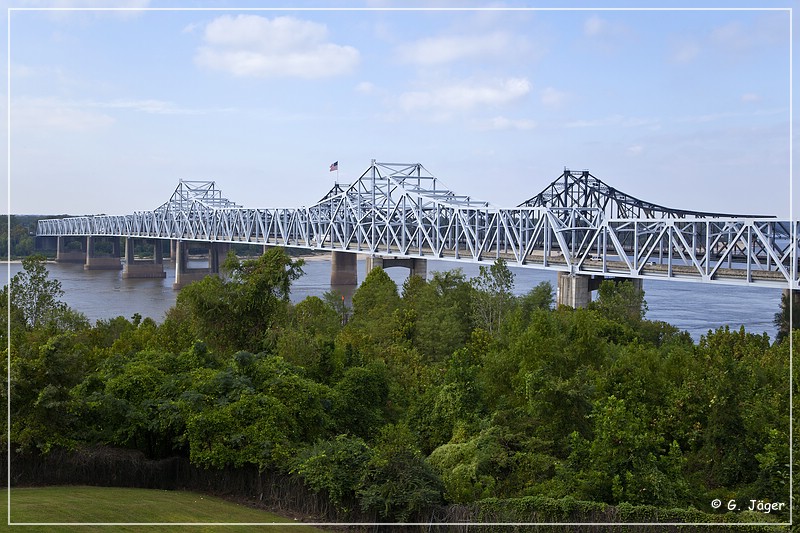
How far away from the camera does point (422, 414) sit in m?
20.3

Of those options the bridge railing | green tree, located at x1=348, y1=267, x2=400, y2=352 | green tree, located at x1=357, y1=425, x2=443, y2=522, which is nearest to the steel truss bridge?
the bridge railing

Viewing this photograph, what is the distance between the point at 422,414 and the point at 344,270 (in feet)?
210

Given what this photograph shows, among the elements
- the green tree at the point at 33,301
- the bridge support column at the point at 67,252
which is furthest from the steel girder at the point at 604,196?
the bridge support column at the point at 67,252

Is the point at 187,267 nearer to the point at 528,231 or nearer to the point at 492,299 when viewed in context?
the point at 528,231

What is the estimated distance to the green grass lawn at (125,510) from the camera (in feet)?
43.8

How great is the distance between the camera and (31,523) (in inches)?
505

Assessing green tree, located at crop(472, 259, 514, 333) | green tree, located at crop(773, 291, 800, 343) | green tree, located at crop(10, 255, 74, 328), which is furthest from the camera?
green tree, located at crop(773, 291, 800, 343)

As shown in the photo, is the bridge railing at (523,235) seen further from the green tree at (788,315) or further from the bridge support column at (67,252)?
the bridge support column at (67,252)

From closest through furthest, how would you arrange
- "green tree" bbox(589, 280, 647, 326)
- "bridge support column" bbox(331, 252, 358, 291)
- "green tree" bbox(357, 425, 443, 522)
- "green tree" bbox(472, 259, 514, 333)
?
1. "green tree" bbox(357, 425, 443, 522)
2. "green tree" bbox(472, 259, 514, 333)
3. "green tree" bbox(589, 280, 647, 326)
4. "bridge support column" bbox(331, 252, 358, 291)

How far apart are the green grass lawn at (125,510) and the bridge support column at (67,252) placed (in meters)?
120

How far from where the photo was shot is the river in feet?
182

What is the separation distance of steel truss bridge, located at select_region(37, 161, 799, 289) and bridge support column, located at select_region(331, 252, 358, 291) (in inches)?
52.9

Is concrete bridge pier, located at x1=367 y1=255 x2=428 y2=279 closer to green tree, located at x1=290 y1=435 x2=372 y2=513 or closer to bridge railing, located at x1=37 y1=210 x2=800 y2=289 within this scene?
bridge railing, located at x1=37 y1=210 x2=800 y2=289

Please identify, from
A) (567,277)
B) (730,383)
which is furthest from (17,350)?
(567,277)
